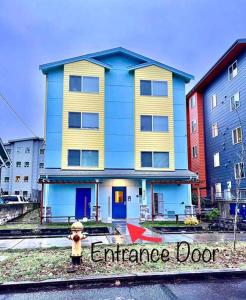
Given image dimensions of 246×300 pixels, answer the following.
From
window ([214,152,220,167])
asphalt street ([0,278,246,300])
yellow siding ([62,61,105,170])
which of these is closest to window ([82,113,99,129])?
yellow siding ([62,61,105,170])

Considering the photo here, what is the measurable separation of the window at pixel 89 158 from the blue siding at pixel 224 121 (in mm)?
11208

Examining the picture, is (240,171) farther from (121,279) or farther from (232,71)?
(232,71)

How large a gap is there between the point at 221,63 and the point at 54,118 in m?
15.1

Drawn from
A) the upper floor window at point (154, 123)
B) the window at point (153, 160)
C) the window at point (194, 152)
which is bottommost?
the window at point (153, 160)

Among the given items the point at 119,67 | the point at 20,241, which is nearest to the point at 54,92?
the point at 119,67

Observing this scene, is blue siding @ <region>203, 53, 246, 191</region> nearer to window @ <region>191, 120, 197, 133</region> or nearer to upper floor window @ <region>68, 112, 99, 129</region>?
window @ <region>191, 120, 197, 133</region>

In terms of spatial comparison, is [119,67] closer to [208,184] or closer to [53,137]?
[53,137]

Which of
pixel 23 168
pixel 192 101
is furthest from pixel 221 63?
pixel 23 168

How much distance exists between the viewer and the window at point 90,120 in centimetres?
2203

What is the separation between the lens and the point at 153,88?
920 inches

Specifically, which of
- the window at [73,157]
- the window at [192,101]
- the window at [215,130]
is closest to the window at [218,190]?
the window at [215,130]

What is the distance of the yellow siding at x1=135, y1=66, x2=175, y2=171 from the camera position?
22422mm

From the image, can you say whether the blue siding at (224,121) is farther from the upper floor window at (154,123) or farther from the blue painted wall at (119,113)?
the blue painted wall at (119,113)

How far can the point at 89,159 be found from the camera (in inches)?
850
